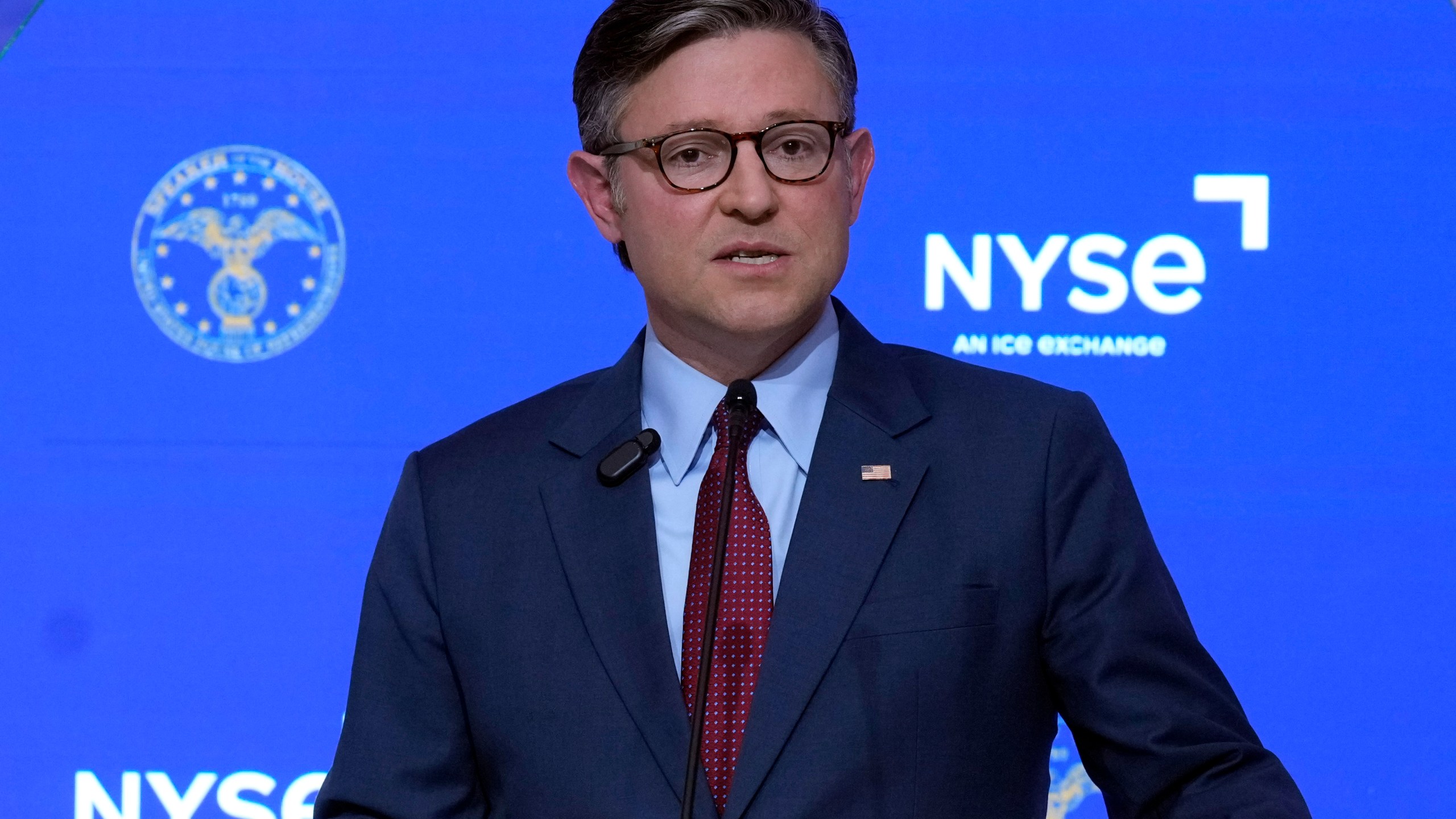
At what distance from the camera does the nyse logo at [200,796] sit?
2.56 metres

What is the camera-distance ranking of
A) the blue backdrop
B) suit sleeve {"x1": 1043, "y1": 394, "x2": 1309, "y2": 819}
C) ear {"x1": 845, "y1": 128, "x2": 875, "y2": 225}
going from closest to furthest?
suit sleeve {"x1": 1043, "y1": 394, "x2": 1309, "y2": 819} < ear {"x1": 845, "y1": 128, "x2": 875, "y2": 225} < the blue backdrop

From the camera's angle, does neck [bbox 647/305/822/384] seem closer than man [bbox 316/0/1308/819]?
No

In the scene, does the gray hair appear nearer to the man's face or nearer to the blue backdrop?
the man's face

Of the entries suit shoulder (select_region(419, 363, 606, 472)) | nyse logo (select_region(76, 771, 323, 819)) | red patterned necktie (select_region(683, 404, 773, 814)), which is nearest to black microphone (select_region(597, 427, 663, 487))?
red patterned necktie (select_region(683, 404, 773, 814))

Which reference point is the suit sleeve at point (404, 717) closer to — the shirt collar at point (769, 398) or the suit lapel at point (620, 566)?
the suit lapel at point (620, 566)

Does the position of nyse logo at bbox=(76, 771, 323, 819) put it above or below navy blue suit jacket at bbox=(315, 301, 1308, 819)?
below

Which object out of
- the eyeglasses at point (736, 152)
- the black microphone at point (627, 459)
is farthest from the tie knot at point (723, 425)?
the eyeglasses at point (736, 152)

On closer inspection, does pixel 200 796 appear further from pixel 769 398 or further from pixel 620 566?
pixel 769 398

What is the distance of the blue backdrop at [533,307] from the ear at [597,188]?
101 centimetres

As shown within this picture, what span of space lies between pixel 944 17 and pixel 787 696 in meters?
1.70

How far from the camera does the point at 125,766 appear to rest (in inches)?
102

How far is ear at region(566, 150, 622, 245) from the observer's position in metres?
1.54

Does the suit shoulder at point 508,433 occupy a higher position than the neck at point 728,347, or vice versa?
the neck at point 728,347

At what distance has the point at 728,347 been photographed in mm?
1445
